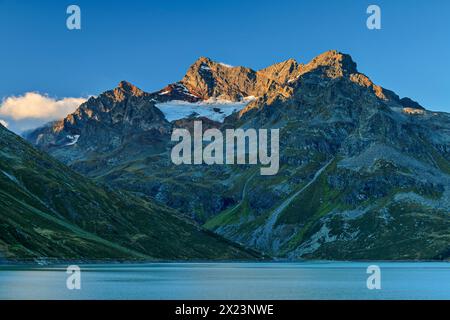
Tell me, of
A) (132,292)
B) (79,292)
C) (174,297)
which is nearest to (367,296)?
(174,297)

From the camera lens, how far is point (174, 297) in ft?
450

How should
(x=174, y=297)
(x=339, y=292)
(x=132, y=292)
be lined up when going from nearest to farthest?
1. (x=174, y=297)
2. (x=132, y=292)
3. (x=339, y=292)

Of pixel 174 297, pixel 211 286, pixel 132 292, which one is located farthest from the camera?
pixel 211 286

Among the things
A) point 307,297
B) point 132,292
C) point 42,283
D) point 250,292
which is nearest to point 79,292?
point 132,292

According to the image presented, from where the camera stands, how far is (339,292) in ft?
521
